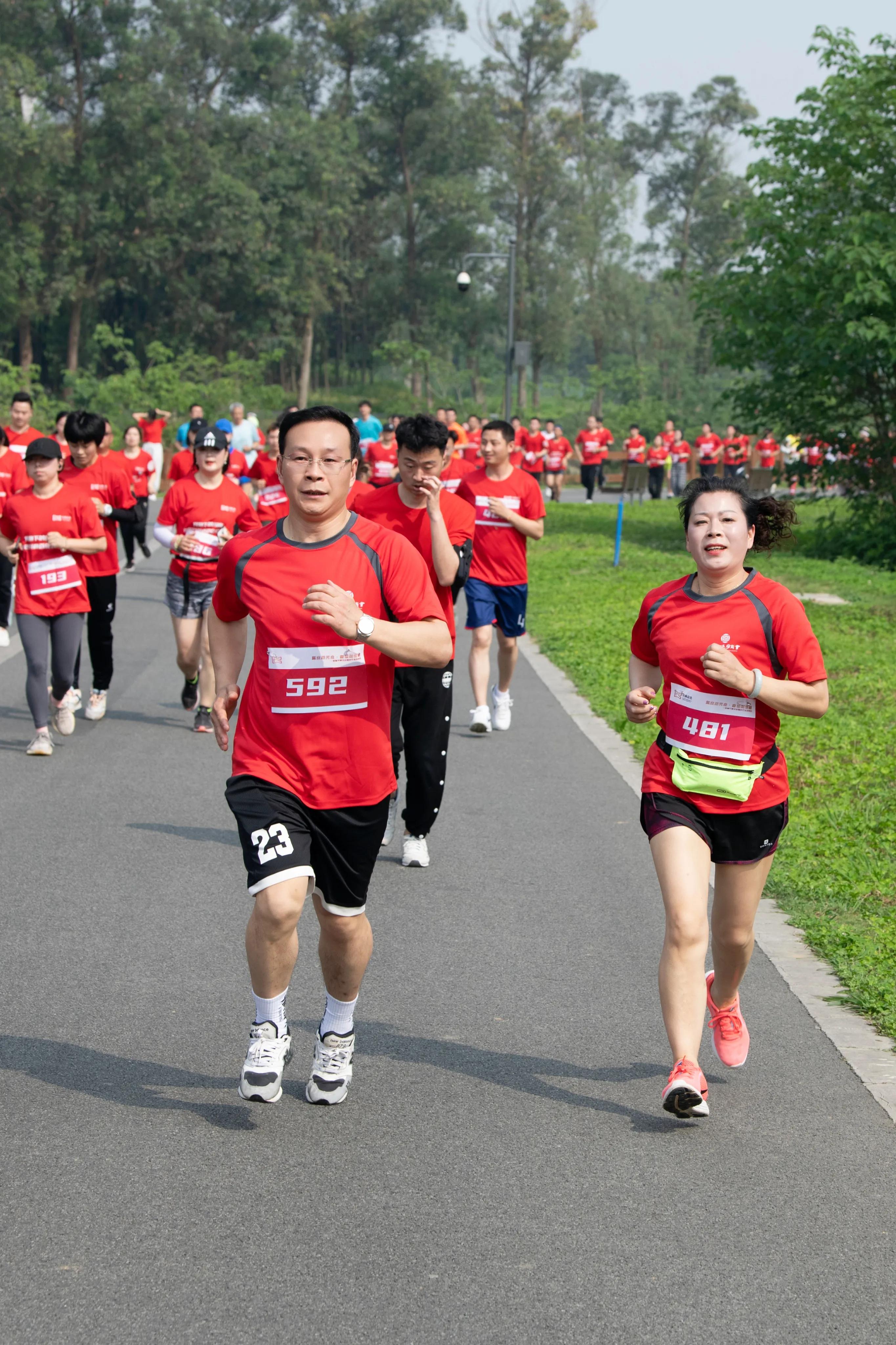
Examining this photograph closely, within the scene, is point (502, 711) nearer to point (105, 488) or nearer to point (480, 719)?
point (480, 719)

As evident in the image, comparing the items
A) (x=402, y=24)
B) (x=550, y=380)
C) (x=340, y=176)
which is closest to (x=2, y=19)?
(x=340, y=176)

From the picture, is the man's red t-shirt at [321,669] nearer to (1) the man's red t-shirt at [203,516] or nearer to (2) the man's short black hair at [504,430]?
(2) the man's short black hair at [504,430]

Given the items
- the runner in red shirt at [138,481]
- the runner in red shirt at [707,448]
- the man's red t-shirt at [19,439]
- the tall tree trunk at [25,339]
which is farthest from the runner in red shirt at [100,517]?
the tall tree trunk at [25,339]

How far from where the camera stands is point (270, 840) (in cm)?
427

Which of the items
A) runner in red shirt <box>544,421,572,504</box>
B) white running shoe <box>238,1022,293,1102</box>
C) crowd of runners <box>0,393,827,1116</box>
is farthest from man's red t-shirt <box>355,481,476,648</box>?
runner in red shirt <box>544,421,572,504</box>

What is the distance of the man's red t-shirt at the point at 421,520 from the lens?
7480mm

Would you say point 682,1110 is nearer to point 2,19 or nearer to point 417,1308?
point 417,1308

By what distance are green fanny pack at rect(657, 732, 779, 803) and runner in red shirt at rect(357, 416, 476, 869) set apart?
8.07ft

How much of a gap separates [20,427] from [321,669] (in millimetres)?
11037

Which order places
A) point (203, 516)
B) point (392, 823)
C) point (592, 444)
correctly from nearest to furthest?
point (392, 823) < point (203, 516) < point (592, 444)

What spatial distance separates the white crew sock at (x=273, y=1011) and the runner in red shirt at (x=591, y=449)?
33858 mm

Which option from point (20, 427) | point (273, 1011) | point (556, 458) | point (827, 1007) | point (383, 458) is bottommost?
point (556, 458)

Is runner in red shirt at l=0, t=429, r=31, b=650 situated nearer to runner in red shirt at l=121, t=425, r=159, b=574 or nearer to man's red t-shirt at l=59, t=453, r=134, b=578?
man's red t-shirt at l=59, t=453, r=134, b=578

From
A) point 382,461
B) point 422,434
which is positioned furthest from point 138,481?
point 422,434
